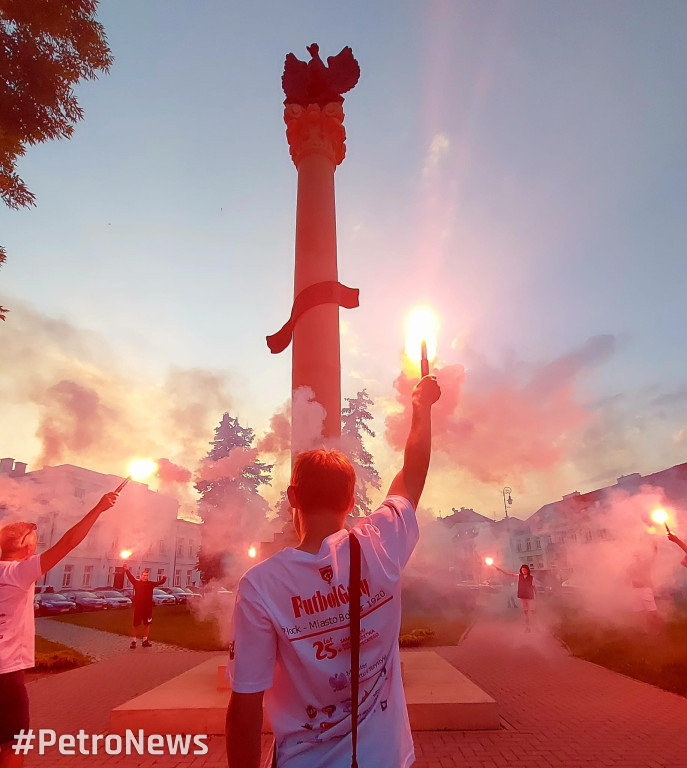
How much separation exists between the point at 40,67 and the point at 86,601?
2567 cm

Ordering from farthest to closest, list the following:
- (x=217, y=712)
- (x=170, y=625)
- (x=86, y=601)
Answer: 1. (x=86, y=601)
2. (x=170, y=625)
3. (x=217, y=712)

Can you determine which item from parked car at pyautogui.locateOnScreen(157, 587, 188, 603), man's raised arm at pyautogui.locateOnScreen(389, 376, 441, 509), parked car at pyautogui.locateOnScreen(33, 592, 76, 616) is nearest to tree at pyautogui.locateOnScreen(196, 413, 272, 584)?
parked car at pyautogui.locateOnScreen(157, 587, 188, 603)

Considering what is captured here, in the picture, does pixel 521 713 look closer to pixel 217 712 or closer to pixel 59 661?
pixel 217 712

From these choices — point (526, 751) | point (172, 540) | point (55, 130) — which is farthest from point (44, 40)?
point (172, 540)

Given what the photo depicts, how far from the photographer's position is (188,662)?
12.4m

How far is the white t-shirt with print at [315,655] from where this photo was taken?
156 centimetres

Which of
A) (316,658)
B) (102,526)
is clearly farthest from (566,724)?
(102,526)

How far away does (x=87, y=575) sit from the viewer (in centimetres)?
4569

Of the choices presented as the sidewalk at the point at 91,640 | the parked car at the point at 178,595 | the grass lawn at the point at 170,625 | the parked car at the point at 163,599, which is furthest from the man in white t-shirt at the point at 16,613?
the parked car at the point at 178,595

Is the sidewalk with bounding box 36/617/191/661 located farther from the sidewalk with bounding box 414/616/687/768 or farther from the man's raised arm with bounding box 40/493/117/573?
the man's raised arm with bounding box 40/493/117/573

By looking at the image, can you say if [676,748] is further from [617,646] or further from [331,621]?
[617,646]

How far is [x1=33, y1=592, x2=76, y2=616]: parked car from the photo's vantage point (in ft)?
83.4

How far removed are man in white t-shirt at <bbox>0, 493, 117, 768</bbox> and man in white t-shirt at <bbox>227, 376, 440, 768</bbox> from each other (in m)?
1.89

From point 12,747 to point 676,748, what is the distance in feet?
19.7
